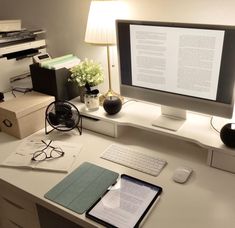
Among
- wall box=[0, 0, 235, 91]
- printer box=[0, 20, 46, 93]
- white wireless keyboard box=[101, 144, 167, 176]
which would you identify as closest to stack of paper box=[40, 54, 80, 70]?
wall box=[0, 0, 235, 91]

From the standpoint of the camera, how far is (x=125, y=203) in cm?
107

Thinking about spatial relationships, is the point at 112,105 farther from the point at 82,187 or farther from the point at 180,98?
the point at 82,187

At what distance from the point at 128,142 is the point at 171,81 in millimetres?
374

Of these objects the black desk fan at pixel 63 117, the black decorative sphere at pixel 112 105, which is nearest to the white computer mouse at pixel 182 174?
the black decorative sphere at pixel 112 105

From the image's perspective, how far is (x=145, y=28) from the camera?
1.30m

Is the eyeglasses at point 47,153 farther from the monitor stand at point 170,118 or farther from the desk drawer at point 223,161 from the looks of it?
the desk drawer at point 223,161

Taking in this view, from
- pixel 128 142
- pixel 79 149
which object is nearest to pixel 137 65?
pixel 128 142

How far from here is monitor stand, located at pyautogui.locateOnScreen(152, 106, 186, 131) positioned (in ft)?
4.57

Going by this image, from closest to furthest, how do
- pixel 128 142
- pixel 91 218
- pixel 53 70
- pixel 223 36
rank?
pixel 91 218 < pixel 223 36 < pixel 128 142 < pixel 53 70

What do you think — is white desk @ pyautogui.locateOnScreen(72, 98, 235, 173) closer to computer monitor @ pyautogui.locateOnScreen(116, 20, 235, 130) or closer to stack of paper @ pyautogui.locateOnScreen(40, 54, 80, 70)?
computer monitor @ pyautogui.locateOnScreen(116, 20, 235, 130)

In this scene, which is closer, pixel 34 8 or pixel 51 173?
pixel 51 173

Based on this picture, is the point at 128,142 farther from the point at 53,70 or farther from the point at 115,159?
the point at 53,70

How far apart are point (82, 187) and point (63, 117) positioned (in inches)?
20.1

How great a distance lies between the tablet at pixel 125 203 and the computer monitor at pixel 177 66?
1.16ft
